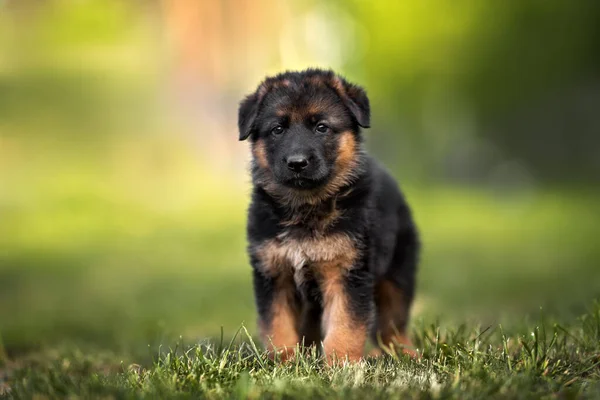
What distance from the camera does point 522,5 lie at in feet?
66.0

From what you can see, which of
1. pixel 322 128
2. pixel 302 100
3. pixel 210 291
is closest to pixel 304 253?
pixel 322 128

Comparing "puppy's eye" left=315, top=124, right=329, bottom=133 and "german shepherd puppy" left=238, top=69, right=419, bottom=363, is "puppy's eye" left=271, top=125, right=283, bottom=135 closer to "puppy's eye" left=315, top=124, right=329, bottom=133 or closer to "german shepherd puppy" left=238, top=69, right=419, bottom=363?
"german shepherd puppy" left=238, top=69, right=419, bottom=363

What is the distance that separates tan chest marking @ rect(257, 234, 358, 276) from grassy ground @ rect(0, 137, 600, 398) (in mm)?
468

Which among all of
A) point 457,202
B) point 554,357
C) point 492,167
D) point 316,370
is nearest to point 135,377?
point 316,370

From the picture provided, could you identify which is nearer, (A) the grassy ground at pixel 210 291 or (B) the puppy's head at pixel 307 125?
(A) the grassy ground at pixel 210 291

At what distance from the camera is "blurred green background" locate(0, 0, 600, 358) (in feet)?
43.6

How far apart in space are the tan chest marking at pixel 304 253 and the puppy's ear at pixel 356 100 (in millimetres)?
762

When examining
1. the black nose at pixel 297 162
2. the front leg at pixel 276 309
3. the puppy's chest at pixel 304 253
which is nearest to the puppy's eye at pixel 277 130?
the black nose at pixel 297 162

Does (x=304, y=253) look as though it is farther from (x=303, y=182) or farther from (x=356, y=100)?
(x=356, y=100)

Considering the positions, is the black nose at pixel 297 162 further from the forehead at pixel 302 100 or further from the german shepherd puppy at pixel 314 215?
the forehead at pixel 302 100

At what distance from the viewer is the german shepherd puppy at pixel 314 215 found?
4449 mm

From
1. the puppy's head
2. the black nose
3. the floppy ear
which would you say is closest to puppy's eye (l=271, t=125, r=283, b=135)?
the puppy's head

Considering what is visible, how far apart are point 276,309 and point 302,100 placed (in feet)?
4.15

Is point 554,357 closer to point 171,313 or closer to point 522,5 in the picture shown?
point 171,313
